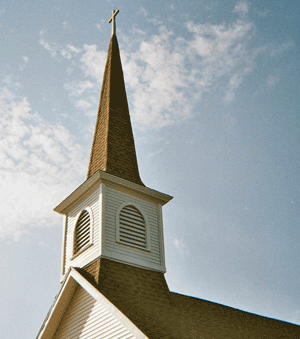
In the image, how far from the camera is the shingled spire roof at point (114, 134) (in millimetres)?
16359

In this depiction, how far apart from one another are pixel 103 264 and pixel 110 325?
240 cm

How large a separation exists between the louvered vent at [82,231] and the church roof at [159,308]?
1215 millimetres

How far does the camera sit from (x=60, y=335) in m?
13.3

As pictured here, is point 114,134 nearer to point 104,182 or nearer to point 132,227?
point 104,182

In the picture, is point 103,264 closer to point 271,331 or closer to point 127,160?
point 127,160

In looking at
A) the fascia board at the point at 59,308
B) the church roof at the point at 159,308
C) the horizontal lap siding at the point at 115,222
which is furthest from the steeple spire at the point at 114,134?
the fascia board at the point at 59,308

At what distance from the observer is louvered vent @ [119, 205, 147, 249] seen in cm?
1469

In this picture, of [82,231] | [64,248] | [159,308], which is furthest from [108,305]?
[64,248]

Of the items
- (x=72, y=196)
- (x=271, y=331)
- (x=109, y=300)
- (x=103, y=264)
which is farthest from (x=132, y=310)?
(x=271, y=331)

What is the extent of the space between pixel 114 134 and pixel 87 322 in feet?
25.0

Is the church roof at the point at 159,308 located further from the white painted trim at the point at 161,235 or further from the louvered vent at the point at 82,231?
the louvered vent at the point at 82,231

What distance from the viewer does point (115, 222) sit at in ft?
48.0

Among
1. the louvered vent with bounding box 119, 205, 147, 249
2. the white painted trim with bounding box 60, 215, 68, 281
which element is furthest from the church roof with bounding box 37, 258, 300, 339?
the white painted trim with bounding box 60, 215, 68, 281

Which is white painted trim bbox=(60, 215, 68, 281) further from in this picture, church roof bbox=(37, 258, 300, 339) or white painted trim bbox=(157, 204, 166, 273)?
white painted trim bbox=(157, 204, 166, 273)
